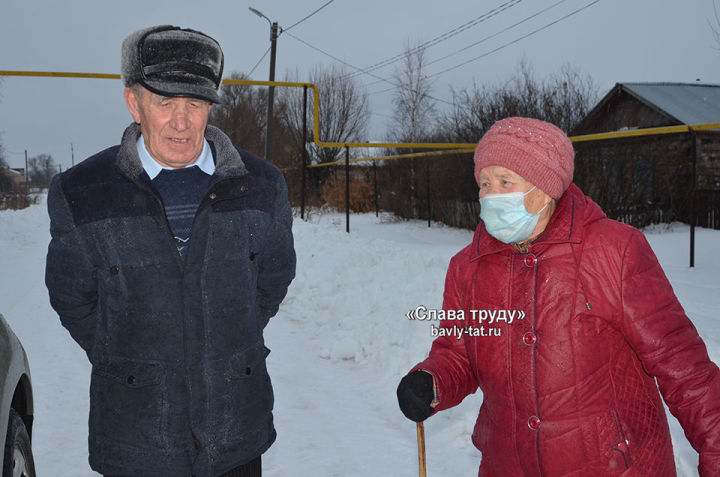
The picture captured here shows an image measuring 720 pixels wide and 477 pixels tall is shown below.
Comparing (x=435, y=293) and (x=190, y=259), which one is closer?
(x=190, y=259)

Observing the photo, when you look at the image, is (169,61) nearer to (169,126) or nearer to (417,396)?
(169,126)

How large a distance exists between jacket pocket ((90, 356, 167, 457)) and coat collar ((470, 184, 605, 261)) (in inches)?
43.5

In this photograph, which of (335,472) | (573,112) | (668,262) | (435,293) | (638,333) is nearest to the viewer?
(638,333)

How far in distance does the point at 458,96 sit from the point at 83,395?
546 inches

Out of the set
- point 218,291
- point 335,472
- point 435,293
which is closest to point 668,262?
point 435,293

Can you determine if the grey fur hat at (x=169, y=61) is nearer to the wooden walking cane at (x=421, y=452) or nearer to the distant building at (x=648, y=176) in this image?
the wooden walking cane at (x=421, y=452)

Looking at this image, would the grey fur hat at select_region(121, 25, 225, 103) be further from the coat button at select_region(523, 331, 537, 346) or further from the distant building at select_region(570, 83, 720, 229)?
the distant building at select_region(570, 83, 720, 229)

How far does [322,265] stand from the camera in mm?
9828

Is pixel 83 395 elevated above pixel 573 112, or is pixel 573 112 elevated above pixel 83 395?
pixel 573 112

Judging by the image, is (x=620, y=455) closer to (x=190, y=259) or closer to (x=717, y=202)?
(x=190, y=259)

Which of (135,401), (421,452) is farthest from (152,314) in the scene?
(421,452)

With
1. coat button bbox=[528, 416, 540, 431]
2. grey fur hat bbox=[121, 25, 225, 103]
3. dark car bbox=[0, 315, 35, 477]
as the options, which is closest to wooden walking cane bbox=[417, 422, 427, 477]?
coat button bbox=[528, 416, 540, 431]

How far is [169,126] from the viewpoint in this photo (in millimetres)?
2227

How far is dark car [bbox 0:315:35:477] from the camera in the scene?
7.99 feet
